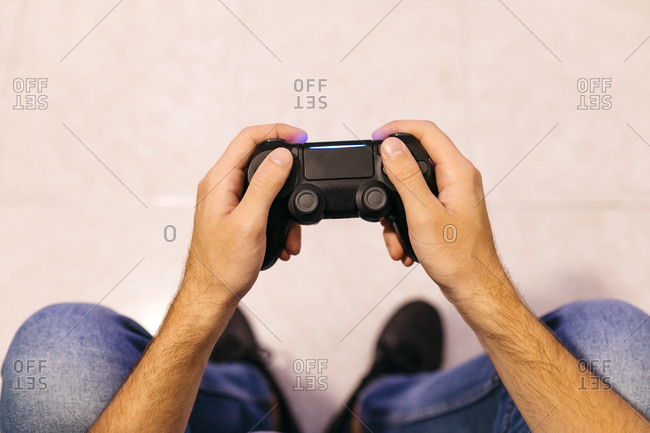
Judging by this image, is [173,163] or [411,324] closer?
[411,324]

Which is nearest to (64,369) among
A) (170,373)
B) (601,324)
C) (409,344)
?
(170,373)

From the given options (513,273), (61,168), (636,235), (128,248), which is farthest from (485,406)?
(61,168)

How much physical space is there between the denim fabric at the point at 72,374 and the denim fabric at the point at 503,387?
10.6 inches

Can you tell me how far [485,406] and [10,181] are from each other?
41.6 inches

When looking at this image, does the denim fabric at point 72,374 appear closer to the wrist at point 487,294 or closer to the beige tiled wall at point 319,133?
the beige tiled wall at point 319,133

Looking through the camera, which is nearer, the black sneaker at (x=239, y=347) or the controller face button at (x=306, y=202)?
the controller face button at (x=306, y=202)

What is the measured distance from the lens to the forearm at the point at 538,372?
21.7 inches

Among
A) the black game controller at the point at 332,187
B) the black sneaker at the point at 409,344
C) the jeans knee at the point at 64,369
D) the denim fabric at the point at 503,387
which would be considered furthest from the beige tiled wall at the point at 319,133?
the black game controller at the point at 332,187

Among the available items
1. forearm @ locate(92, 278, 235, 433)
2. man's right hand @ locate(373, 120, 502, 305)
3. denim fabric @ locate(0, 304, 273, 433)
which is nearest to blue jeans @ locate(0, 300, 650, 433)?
denim fabric @ locate(0, 304, 273, 433)

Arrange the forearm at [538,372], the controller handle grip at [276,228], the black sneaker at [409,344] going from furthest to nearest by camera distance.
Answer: the black sneaker at [409,344] → the controller handle grip at [276,228] → the forearm at [538,372]

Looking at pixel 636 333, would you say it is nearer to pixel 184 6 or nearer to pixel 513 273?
pixel 513 273

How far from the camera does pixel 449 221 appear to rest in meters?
0.58

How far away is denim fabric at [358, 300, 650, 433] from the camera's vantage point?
68 cm

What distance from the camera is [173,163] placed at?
1.10 metres
